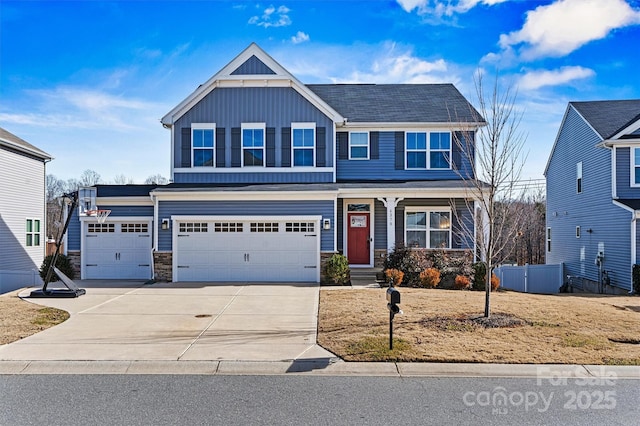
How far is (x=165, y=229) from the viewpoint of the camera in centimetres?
1695

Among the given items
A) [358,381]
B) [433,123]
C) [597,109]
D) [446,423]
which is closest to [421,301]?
[358,381]

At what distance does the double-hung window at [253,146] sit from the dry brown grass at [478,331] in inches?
283

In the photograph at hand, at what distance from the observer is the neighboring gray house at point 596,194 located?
1845 centimetres

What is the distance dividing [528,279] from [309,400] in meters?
19.5

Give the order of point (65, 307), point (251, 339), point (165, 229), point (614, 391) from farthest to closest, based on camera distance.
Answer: point (165, 229) < point (65, 307) < point (251, 339) < point (614, 391)

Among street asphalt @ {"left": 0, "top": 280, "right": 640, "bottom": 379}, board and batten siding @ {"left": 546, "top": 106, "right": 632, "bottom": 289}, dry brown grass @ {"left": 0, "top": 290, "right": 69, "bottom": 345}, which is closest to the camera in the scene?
street asphalt @ {"left": 0, "top": 280, "right": 640, "bottom": 379}

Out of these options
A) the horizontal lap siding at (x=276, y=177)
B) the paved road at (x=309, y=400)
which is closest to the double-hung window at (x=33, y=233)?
the horizontal lap siding at (x=276, y=177)

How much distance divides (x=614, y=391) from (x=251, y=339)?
5.73 meters

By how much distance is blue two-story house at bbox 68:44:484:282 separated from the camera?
1688 cm

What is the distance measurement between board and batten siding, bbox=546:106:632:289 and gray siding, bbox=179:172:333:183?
11.3 meters

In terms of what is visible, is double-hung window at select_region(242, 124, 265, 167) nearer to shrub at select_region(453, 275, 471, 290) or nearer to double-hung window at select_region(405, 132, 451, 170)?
double-hung window at select_region(405, 132, 451, 170)

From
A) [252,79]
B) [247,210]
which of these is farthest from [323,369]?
[252,79]

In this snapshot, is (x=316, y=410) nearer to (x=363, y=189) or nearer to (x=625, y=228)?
(x=363, y=189)

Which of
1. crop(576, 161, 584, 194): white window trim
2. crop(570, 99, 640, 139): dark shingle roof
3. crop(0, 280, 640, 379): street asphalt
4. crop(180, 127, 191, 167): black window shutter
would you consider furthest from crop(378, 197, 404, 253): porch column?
crop(576, 161, 584, 194): white window trim
